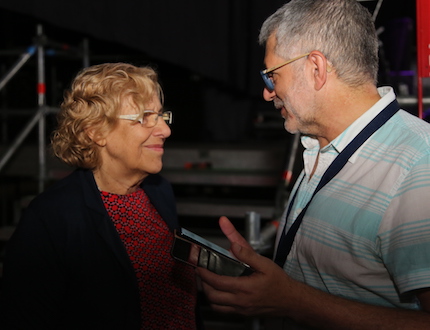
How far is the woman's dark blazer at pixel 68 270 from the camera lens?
4.69 ft

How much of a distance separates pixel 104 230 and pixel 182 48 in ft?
10.5

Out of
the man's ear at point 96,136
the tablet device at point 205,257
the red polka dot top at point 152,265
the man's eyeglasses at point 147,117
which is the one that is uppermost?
the man's eyeglasses at point 147,117

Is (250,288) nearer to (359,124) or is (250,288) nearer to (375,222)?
(375,222)

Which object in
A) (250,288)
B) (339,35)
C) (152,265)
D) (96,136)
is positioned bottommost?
(152,265)

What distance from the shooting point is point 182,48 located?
4.44m

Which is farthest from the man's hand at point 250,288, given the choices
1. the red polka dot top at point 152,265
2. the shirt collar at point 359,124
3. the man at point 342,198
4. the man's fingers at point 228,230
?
the red polka dot top at point 152,265

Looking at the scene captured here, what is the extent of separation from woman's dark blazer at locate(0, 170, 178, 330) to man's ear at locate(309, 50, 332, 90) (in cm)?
82

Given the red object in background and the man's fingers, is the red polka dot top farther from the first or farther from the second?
the red object in background

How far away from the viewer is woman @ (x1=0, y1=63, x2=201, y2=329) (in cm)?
145

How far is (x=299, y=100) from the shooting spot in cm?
131

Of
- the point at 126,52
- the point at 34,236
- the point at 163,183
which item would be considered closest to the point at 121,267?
the point at 34,236

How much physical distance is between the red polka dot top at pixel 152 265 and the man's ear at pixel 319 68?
830 mm

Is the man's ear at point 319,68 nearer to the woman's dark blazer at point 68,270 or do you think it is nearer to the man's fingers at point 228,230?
the man's fingers at point 228,230

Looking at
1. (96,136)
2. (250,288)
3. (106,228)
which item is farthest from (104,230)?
(250,288)
